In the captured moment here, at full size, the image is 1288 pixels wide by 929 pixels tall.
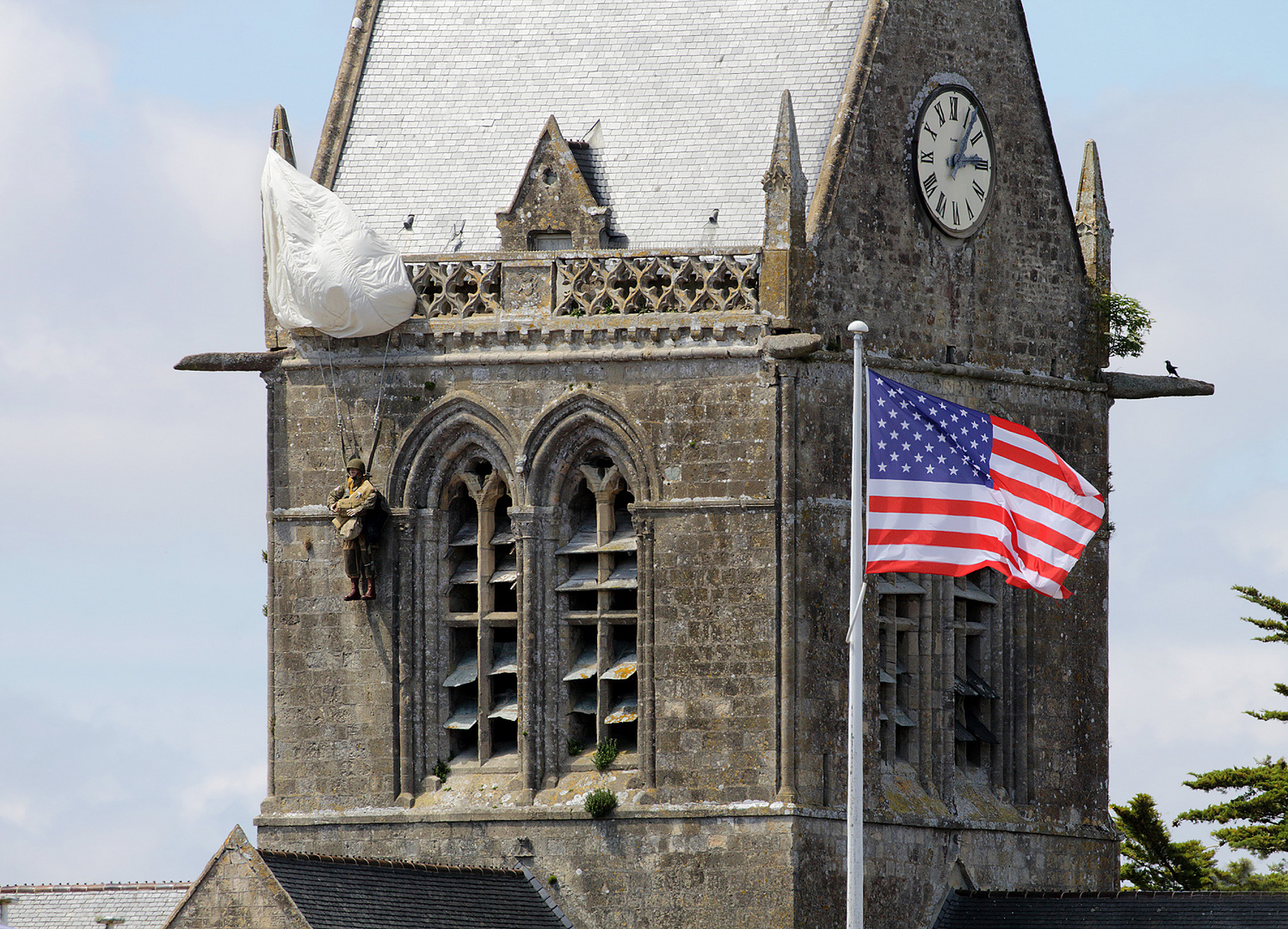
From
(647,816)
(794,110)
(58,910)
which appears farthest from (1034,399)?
(58,910)

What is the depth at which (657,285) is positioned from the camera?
50.9 metres

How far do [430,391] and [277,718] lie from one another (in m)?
5.16

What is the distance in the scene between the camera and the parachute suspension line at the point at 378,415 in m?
51.8

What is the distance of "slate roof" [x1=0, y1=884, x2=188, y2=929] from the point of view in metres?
55.0

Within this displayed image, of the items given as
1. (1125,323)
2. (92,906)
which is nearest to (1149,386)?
(1125,323)

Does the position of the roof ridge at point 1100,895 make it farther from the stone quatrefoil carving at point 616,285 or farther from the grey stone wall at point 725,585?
the stone quatrefoil carving at point 616,285

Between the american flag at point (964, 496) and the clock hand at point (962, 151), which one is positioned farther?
the clock hand at point (962, 151)

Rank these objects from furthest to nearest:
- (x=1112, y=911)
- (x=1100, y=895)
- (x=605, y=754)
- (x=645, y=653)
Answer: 1. (x=605, y=754)
2. (x=1100, y=895)
3. (x=645, y=653)
4. (x=1112, y=911)

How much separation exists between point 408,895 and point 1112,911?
9.51 metres

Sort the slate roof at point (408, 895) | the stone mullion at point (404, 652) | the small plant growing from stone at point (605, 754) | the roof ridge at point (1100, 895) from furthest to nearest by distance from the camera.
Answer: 1. the stone mullion at point (404, 652)
2. the small plant growing from stone at point (605, 754)
3. the roof ridge at point (1100, 895)
4. the slate roof at point (408, 895)

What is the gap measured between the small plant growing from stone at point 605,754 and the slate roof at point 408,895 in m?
1.83

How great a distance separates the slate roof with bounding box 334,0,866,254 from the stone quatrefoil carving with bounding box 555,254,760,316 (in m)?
0.80

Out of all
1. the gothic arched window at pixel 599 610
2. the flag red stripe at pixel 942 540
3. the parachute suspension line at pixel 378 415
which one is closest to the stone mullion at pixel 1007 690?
the flag red stripe at pixel 942 540

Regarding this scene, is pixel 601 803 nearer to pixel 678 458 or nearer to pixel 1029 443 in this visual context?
pixel 678 458
